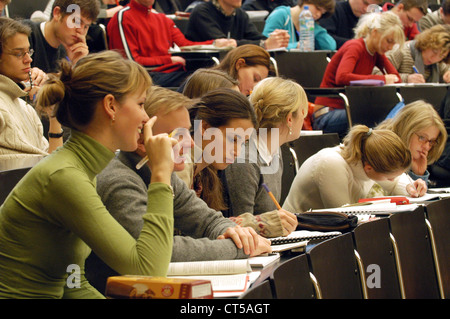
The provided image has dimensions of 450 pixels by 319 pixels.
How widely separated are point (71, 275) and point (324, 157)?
5.45 feet

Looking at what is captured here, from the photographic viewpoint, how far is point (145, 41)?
14.8ft

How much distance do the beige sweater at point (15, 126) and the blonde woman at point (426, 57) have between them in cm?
342

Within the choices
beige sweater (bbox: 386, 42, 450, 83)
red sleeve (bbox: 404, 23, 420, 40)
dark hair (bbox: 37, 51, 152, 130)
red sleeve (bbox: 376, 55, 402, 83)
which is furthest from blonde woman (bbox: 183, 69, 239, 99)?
red sleeve (bbox: 404, 23, 420, 40)

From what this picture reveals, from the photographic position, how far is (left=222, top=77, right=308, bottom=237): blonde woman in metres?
2.50

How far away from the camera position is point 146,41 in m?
4.51

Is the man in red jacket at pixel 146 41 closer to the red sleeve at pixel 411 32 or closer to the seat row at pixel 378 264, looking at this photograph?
the seat row at pixel 378 264

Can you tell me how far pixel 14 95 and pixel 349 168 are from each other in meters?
1.54

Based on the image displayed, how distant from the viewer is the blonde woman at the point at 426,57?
5.33m

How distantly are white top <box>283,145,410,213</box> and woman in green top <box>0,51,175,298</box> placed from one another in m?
Result: 1.43

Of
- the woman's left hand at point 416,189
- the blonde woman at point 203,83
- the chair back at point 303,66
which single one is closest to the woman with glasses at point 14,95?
the blonde woman at point 203,83

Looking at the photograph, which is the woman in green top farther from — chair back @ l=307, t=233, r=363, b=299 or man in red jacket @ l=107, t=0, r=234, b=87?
man in red jacket @ l=107, t=0, r=234, b=87

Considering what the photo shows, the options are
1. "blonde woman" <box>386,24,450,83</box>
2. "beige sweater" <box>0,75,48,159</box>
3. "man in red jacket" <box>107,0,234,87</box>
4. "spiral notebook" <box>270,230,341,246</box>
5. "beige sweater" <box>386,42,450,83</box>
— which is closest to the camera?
"spiral notebook" <box>270,230,341,246</box>

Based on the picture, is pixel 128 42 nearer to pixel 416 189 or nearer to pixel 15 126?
pixel 15 126

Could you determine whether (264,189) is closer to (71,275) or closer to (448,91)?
(71,275)
